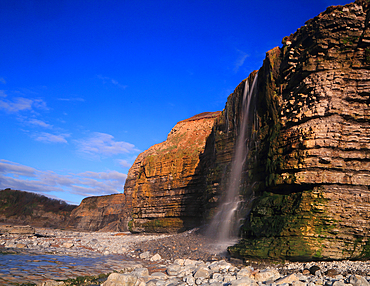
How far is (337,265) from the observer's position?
10359mm

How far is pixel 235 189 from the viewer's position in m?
21.9

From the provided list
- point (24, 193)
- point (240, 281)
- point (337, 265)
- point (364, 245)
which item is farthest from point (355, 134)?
point (24, 193)

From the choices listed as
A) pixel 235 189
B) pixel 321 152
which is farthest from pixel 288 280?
pixel 235 189

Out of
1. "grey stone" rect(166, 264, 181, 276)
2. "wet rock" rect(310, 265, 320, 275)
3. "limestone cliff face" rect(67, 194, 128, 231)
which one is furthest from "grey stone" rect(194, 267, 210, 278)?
Answer: "limestone cliff face" rect(67, 194, 128, 231)

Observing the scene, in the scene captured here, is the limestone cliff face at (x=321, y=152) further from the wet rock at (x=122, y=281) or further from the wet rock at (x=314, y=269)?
the wet rock at (x=122, y=281)

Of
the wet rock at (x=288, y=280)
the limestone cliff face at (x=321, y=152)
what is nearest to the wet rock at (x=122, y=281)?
the wet rock at (x=288, y=280)

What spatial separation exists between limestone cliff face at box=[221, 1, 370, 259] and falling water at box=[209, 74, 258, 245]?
189 inches

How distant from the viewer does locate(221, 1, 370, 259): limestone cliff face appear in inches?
446

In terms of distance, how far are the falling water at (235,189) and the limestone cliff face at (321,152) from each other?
481 centimetres

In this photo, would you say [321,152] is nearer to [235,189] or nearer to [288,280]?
[288,280]

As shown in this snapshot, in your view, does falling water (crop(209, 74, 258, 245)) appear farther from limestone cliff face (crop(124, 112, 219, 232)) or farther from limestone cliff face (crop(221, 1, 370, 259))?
limestone cliff face (crop(124, 112, 219, 232))

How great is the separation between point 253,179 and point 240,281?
1061cm

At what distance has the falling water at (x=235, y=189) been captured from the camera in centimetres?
1964

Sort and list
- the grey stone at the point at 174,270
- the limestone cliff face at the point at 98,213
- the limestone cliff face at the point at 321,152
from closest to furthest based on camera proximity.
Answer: the grey stone at the point at 174,270 < the limestone cliff face at the point at 321,152 < the limestone cliff face at the point at 98,213
